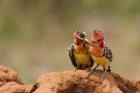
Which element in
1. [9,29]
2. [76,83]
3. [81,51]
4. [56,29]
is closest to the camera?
[76,83]

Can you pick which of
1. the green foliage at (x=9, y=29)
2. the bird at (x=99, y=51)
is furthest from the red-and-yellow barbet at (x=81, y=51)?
the green foliage at (x=9, y=29)

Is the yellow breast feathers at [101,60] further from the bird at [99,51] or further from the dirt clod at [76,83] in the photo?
the dirt clod at [76,83]

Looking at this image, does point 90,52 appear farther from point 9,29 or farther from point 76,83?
point 9,29

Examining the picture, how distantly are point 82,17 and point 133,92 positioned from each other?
9.08 metres

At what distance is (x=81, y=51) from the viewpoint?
5809 mm

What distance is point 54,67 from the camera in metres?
13.4

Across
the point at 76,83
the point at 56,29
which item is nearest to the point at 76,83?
the point at 76,83

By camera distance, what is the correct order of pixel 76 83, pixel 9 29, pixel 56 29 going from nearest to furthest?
pixel 76 83 → pixel 9 29 → pixel 56 29

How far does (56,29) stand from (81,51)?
9.41 metres

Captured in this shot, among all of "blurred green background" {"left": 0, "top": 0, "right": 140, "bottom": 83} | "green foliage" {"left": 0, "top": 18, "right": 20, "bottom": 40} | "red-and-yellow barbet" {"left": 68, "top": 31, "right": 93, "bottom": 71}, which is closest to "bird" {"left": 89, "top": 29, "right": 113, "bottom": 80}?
"red-and-yellow barbet" {"left": 68, "top": 31, "right": 93, "bottom": 71}

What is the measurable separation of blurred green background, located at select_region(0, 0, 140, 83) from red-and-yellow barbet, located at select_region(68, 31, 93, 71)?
7.28m

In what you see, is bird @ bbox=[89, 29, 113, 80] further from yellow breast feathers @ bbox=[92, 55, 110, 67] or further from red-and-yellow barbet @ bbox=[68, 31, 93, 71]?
red-and-yellow barbet @ bbox=[68, 31, 93, 71]

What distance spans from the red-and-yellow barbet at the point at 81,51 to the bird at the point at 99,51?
0.11 metres

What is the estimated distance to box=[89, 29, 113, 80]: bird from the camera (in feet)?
18.4
